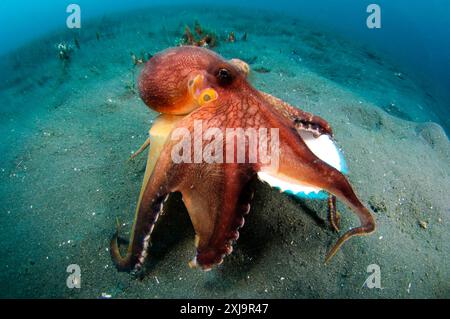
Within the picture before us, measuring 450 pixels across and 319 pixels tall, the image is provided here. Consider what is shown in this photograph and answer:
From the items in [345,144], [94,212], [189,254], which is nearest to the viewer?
[189,254]

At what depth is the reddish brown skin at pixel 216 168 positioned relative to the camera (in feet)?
6.28

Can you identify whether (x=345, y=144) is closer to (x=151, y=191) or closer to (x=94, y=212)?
(x=151, y=191)

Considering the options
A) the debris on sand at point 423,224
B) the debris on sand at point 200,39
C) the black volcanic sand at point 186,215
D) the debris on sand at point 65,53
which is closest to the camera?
the black volcanic sand at point 186,215

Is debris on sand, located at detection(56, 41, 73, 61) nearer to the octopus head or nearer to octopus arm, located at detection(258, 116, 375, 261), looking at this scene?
the octopus head

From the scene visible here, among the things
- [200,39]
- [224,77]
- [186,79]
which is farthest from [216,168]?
[200,39]

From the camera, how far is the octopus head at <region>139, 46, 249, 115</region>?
2.38m

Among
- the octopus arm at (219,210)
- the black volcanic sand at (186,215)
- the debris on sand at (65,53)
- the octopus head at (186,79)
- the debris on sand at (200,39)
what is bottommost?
the black volcanic sand at (186,215)

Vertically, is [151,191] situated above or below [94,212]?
above

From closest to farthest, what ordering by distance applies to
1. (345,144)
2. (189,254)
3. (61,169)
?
1. (189,254)
2. (61,169)
3. (345,144)

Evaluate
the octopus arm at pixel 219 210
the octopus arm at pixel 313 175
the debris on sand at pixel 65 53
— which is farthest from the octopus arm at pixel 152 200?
the debris on sand at pixel 65 53

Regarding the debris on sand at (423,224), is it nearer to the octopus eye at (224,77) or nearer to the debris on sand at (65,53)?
the octopus eye at (224,77)

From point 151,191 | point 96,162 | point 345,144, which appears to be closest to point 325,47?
point 345,144

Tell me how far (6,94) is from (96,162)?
6075 mm

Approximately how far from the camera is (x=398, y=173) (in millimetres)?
4094
